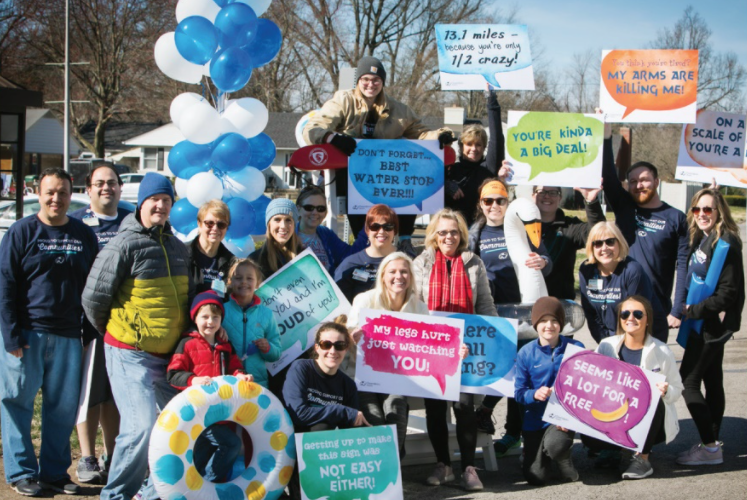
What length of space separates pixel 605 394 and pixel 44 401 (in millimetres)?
3714

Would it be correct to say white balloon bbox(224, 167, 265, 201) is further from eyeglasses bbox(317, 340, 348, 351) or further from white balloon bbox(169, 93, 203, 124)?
eyeglasses bbox(317, 340, 348, 351)

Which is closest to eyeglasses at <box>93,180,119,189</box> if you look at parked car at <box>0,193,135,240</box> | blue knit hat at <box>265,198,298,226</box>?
blue knit hat at <box>265,198,298,226</box>

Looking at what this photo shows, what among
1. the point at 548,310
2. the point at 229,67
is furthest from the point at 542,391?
the point at 229,67

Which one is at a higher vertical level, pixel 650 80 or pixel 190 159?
pixel 650 80

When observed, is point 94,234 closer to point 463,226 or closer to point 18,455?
point 18,455

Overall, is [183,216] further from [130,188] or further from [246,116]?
[130,188]

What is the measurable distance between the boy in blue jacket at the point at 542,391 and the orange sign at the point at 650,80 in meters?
2.37

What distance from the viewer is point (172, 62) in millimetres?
Result: 7379

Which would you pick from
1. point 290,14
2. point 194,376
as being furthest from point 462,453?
point 290,14

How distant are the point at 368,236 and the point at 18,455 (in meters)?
2.78

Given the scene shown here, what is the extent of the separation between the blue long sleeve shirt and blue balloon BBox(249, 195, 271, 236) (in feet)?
10.3

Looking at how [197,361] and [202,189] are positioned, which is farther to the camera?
[202,189]

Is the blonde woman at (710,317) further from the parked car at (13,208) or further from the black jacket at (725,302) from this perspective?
the parked car at (13,208)

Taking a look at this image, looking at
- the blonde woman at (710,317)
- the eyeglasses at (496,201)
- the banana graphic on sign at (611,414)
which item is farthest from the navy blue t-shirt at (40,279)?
the blonde woman at (710,317)
